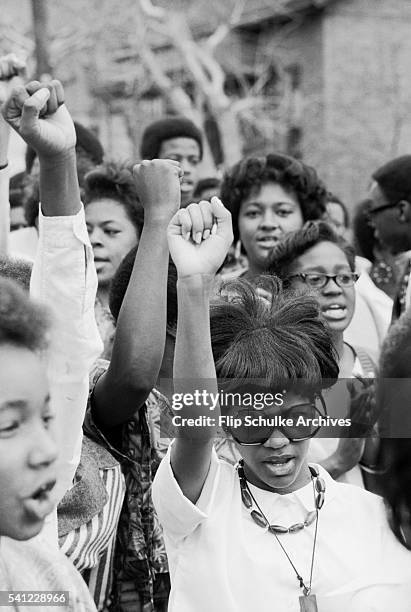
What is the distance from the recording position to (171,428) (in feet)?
7.68

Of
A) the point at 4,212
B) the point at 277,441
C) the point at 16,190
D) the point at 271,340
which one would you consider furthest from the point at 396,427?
the point at 16,190

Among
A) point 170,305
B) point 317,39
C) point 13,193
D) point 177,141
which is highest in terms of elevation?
point 317,39

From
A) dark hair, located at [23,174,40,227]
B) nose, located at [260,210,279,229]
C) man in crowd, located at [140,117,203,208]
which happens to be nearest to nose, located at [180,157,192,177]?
man in crowd, located at [140,117,203,208]

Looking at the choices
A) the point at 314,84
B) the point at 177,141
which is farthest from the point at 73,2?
the point at 177,141

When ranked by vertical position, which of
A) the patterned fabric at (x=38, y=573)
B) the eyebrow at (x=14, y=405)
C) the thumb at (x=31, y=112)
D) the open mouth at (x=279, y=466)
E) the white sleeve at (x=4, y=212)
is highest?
the white sleeve at (x=4, y=212)

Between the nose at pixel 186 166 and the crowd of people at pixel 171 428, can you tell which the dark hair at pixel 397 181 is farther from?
the crowd of people at pixel 171 428

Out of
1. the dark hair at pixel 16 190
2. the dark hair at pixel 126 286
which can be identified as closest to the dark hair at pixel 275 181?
the dark hair at pixel 16 190

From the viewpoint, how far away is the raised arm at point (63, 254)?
169 centimetres

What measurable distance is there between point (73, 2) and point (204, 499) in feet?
40.5

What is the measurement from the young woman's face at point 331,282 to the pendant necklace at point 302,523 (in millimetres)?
910

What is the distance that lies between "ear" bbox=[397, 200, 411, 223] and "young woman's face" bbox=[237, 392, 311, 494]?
210cm

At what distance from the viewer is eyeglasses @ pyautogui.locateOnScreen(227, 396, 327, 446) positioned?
1844 millimetres

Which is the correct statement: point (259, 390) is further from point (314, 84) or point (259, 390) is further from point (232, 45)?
point (232, 45)

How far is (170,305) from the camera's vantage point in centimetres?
247
